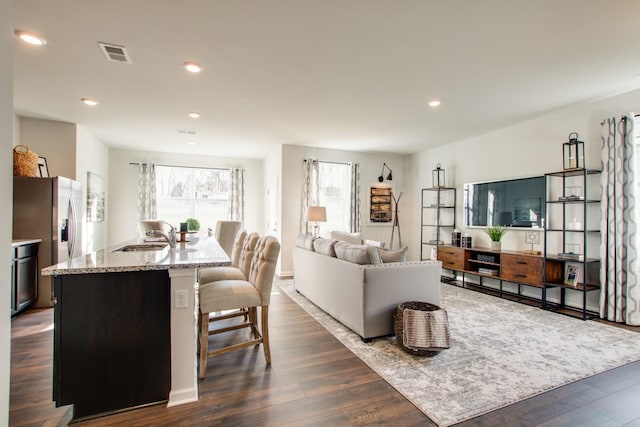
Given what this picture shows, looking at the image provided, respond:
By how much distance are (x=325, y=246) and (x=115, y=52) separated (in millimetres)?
2864

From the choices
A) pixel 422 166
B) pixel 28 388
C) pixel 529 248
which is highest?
pixel 422 166

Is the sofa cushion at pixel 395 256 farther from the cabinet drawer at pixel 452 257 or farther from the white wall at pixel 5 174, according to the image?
the white wall at pixel 5 174

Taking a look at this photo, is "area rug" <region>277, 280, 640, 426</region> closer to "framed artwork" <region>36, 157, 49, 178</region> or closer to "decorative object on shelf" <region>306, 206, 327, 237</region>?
"decorative object on shelf" <region>306, 206, 327, 237</region>

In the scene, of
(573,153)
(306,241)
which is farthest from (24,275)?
(573,153)

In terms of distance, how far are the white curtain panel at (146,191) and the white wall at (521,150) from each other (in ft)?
19.4

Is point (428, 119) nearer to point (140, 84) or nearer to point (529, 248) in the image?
point (529, 248)

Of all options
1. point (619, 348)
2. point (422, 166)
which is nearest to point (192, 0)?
point (619, 348)

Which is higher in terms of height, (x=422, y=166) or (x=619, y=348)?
(x=422, y=166)

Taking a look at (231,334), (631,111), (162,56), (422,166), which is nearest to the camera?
(162,56)

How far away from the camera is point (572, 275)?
4.10m

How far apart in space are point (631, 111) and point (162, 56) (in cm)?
513

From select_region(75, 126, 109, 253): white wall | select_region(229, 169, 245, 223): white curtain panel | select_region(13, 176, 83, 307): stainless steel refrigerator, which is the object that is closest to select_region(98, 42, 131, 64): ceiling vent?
select_region(13, 176, 83, 307): stainless steel refrigerator

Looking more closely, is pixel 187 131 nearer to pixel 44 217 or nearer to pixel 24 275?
pixel 44 217

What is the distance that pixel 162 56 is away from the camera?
9.25ft
